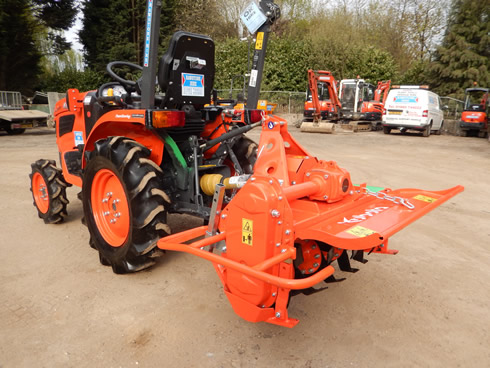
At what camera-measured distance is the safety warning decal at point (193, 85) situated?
3.03 meters

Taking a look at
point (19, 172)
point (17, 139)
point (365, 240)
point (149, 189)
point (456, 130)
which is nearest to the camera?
point (365, 240)

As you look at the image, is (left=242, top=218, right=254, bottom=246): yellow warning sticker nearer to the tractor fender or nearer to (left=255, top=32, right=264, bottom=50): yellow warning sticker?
the tractor fender

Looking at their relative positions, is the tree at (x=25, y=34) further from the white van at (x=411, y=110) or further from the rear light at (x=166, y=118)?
the rear light at (x=166, y=118)

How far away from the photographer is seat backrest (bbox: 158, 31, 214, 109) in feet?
9.53

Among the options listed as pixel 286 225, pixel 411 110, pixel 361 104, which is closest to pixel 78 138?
pixel 286 225

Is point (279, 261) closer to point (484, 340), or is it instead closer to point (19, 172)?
point (484, 340)

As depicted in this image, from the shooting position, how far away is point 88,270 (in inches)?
125

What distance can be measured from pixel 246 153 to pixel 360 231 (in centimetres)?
196

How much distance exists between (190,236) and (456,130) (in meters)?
17.5

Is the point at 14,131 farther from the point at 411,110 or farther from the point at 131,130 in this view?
the point at 411,110

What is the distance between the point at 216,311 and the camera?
258 centimetres

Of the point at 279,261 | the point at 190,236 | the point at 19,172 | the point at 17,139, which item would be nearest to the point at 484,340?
the point at 279,261

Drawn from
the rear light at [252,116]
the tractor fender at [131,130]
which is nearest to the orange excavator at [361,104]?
the rear light at [252,116]

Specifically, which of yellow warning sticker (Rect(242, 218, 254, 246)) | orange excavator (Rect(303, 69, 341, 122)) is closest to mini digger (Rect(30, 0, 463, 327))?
yellow warning sticker (Rect(242, 218, 254, 246))
